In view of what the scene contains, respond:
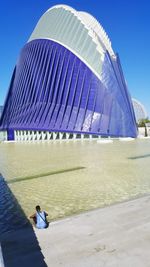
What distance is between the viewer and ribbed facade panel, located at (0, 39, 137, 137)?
44.0m

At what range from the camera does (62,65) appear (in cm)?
4950

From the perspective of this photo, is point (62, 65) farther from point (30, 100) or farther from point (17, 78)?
point (17, 78)

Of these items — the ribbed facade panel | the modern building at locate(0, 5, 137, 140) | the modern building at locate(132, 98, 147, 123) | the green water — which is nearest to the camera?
the green water

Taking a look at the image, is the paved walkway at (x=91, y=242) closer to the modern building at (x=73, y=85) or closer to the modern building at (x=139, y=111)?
the modern building at (x=73, y=85)

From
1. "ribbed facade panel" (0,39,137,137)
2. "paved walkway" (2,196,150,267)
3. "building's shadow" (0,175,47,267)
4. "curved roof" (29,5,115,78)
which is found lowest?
"building's shadow" (0,175,47,267)

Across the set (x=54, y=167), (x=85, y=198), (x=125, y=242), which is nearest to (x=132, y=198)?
(x=85, y=198)

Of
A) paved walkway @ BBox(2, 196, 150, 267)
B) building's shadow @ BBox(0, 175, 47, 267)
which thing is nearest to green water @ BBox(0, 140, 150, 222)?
building's shadow @ BBox(0, 175, 47, 267)

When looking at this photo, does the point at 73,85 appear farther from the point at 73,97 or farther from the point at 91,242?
the point at 91,242

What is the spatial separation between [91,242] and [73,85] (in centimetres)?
4160

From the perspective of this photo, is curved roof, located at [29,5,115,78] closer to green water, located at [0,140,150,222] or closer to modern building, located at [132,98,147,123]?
green water, located at [0,140,150,222]

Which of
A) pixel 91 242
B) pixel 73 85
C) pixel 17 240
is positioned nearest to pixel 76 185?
pixel 17 240

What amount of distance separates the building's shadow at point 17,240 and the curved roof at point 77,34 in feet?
126

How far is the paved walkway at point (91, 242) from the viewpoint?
5773 mm

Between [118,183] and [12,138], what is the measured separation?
186 feet
